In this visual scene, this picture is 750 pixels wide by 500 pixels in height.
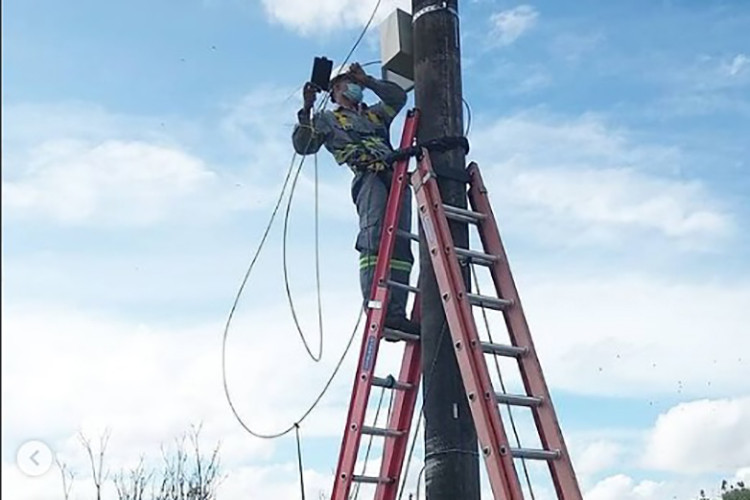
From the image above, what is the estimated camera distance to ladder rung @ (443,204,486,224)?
4746 mm

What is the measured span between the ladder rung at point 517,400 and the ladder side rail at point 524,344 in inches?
1.1

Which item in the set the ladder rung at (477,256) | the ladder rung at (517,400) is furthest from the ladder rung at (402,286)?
the ladder rung at (517,400)

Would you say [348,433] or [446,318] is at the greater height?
[446,318]

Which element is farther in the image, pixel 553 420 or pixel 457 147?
pixel 457 147

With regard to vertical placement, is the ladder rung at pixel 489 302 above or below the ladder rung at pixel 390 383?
above

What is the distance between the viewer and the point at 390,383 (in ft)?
15.8

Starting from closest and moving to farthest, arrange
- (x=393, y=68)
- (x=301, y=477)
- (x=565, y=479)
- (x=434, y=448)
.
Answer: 1. (x=565, y=479)
2. (x=434, y=448)
3. (x=301, y=477)
4. (x=393, y=68)

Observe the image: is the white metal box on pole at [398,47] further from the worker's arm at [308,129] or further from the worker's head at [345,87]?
the worker's arm at [308,129]

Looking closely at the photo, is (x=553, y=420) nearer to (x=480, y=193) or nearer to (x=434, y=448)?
(x=434, y=448)

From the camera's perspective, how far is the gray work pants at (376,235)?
5.04 meters

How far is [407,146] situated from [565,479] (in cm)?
183

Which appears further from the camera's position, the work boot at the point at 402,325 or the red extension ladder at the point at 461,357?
the work boot at the point at 402,325

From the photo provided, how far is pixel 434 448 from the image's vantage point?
4445 mm

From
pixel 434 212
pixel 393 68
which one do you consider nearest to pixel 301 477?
pixel 434 212
